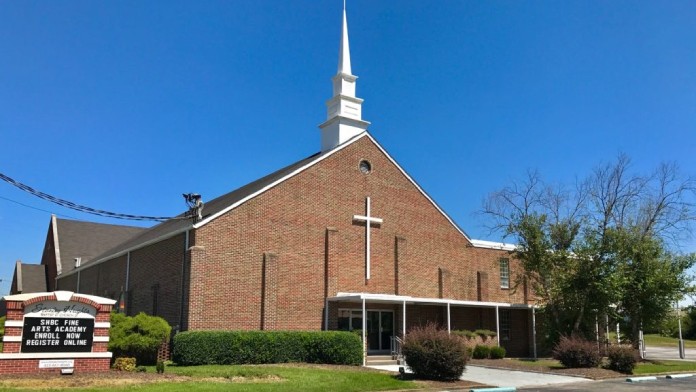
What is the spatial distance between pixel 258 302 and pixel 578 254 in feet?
50.3

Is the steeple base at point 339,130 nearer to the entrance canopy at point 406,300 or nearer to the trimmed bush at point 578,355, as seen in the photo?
the entrance canopy at point 406,300

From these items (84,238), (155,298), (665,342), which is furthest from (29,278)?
(665,342)

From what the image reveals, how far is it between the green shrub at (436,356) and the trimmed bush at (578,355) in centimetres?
714

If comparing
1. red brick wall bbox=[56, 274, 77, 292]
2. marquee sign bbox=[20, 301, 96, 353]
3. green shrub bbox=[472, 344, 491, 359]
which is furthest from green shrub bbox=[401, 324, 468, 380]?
red brick wall bbox=[56, 274, 77, 292]

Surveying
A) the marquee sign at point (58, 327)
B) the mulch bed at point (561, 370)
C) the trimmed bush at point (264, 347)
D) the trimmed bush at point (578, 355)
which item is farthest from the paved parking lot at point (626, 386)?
the marquee sign at point (58, 327)

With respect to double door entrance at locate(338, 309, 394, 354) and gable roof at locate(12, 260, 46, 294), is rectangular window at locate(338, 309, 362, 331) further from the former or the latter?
gable roof at locate(12, 260, 46, 294)

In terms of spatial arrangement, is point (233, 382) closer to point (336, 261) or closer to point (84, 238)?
point (336, 261)

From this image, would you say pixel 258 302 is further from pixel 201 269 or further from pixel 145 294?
pixel 145 294

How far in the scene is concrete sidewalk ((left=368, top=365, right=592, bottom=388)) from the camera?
62.6 feet

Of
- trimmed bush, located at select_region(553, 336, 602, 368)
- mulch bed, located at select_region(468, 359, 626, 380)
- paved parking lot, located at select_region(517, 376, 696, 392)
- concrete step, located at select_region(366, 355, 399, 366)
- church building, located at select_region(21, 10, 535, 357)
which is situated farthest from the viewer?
concrete step, located at select_region(366, 355, 399, 366)

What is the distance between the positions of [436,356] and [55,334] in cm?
1098

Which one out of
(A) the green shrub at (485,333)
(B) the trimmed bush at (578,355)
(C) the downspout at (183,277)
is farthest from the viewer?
(A) the green shrub at (485,333)

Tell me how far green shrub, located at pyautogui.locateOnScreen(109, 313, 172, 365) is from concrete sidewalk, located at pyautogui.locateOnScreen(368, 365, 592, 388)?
869 cm

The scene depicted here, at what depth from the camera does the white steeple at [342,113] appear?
3170cm
